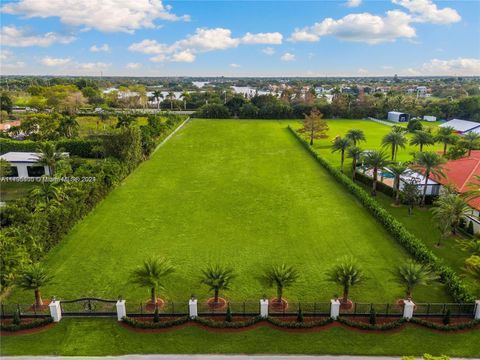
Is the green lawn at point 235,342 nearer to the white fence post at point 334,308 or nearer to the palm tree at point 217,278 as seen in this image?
the white fence post at point 334,308

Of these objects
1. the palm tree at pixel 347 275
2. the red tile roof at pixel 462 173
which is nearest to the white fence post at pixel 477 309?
the palm tree at pixel 347 275

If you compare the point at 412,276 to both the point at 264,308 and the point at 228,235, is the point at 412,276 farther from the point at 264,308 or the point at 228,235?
the point at 228,235

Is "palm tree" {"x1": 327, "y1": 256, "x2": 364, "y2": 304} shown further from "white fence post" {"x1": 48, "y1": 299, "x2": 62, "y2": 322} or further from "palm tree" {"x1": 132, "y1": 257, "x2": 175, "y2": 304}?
"white fence post" {"x1": 48, "y1": 299, "x2": 62, "y2": 322}

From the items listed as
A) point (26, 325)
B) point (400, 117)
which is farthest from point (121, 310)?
point (400, 117)

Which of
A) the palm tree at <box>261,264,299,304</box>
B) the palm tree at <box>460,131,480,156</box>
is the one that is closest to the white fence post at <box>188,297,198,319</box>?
the palm tree at <box>261,264,299,304</box>

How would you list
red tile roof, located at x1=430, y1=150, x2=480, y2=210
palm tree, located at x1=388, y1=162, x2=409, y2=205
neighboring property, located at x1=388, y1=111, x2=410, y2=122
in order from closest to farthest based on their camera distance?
red tile roof, located at x1=430, y1=150, x2=480, y2=210
palm tree, located at x1=388, y1=162, x2=409, y2=205
neighboring property, located at x1=388, y1=111, x2=410, y2=122

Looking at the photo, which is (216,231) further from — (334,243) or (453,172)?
(453,172)
